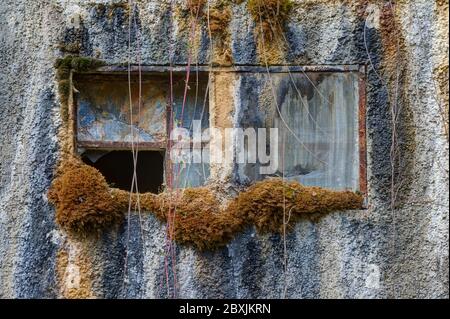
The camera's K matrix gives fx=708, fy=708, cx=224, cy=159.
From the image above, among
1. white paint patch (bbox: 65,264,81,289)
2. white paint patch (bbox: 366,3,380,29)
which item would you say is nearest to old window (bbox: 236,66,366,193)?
white paint patch (bbox: 366,3,380,29)

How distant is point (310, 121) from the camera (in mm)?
3350

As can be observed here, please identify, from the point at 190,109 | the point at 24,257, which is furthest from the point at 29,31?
the point at 24,257

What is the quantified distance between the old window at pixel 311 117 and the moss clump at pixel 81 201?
63cm

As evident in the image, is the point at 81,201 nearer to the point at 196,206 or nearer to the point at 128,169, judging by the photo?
the point at 196,206

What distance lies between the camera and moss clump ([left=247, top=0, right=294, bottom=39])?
3.29 m

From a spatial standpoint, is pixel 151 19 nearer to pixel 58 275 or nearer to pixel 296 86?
pixel 296 86

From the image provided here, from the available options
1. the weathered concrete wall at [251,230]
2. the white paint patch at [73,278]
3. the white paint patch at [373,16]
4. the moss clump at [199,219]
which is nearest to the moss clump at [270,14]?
the weathered concrete wall at [251,230]

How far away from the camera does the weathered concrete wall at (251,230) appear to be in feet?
10.6

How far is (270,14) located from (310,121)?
0.53m

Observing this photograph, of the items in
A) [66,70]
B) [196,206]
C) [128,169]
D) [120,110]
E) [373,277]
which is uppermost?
[66,70]

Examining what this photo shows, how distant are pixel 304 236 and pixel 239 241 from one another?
299mm

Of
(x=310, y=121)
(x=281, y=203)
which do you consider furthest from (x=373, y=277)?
(x=310, y=121)

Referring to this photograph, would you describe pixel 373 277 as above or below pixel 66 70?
below

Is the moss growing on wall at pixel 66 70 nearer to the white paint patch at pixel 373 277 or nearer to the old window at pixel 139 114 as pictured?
the old window at pixel 139 114
